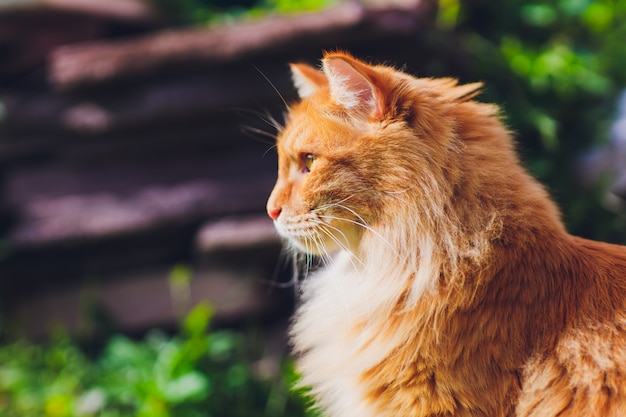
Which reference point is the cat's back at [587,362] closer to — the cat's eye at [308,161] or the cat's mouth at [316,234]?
the cat's mouth at [316,234]

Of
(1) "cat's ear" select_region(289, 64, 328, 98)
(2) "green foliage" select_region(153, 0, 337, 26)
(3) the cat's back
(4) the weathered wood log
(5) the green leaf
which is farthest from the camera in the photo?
(2) "green foliage" select_region(153, 0, 337, 26)

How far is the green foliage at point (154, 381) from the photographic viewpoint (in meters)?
2.43

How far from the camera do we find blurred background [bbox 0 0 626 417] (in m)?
2.79

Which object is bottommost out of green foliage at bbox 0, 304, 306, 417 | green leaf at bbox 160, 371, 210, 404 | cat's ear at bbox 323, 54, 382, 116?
green foliage at bbox 0, 304, 306, 417

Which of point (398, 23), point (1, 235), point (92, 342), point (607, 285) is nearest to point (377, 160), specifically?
point (607, 285)

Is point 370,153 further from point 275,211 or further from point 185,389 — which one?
point 185,389

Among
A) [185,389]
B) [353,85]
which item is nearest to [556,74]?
[353,85]

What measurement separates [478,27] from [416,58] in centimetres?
96

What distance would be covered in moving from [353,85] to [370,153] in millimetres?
150

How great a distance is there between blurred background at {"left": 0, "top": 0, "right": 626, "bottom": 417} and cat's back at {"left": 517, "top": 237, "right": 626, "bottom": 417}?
1562 millimetres

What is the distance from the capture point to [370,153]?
4.26 feet

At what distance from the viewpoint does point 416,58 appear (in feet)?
9.27

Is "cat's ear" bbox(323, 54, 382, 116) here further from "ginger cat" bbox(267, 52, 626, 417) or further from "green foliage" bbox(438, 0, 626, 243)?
"green foliage" bbox(438, 0, 626, 243)

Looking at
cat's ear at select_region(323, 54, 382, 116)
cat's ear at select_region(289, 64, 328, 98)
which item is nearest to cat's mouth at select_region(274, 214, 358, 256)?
cat's ear at select_region(323, 54, 382, 116)
